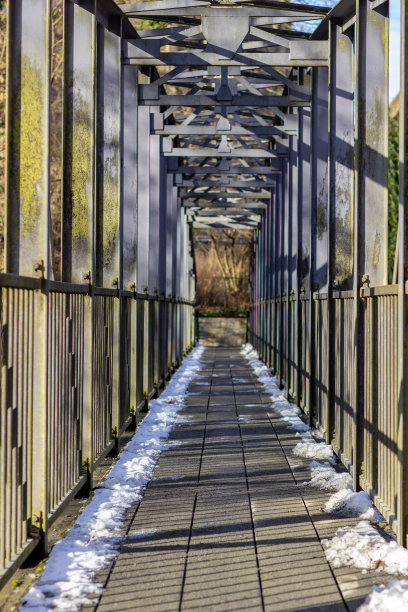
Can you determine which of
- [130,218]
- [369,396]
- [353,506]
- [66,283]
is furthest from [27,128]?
[130,218]

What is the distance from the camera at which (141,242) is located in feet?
33.1

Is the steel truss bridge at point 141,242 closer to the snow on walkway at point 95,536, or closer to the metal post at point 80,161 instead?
the metal post at point 80,161

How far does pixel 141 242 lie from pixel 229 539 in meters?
6.17

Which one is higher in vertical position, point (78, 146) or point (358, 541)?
point (78, 146)

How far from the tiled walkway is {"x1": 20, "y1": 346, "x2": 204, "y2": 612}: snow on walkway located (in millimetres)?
99

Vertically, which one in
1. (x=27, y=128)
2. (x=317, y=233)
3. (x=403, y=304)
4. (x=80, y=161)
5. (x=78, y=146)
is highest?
(x=78, y=146)

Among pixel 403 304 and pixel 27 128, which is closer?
pixel 403 304

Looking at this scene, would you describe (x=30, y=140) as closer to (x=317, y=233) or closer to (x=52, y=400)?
(x=52, y=400)

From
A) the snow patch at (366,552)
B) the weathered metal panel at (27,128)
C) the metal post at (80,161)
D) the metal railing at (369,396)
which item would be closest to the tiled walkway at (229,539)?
the snow patch at (366,552)

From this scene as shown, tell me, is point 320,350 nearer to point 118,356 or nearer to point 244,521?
point 118,356

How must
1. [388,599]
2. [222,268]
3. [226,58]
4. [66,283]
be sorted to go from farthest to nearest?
[222,268]
[226,58]
[66,283]
[388,599]

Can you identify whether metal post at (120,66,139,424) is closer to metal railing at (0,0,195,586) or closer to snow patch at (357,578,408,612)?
metal railing at (0,0,195,586)

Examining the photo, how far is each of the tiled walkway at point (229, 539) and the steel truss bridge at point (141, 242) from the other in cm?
46

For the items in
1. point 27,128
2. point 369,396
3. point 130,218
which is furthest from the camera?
point 130,218
